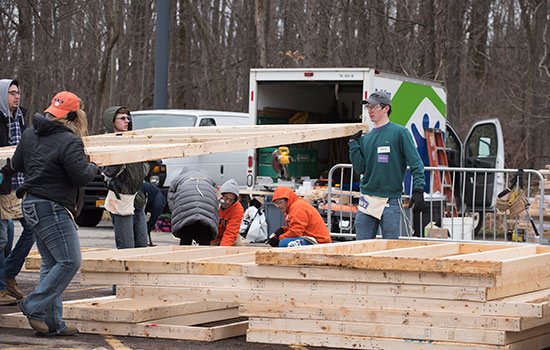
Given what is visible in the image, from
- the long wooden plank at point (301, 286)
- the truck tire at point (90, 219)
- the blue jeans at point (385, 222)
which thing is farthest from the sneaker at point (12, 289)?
the truck tire at point (90, 219)

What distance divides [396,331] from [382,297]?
0.26 m

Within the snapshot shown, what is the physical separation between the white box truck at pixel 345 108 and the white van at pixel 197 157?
105 cm

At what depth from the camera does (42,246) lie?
6.84 m

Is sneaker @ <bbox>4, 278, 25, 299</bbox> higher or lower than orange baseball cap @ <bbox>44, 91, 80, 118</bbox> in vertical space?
lower

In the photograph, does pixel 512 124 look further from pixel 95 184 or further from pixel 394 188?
pixel 394 188

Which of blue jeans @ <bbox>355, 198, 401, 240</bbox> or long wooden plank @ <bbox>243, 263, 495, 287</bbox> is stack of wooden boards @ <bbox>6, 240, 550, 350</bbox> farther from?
blue jeans @ <bbox>355, 198, 401, 240</bbox>

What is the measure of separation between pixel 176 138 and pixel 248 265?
7.41 ft

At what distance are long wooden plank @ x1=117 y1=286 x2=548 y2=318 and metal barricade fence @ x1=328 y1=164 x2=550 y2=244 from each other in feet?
10.9

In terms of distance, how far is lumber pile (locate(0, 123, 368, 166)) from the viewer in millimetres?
7133

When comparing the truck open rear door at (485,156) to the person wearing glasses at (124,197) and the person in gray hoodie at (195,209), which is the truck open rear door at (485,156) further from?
the person wearing glasses at (124,197)

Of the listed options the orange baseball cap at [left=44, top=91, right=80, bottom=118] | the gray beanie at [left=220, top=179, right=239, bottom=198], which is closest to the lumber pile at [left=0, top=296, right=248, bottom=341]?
the orange baseball cap at [left=44, top=91, right=80, bottom=118]

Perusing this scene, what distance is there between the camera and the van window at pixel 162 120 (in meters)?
16.4

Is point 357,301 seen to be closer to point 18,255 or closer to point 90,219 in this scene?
point 18,255

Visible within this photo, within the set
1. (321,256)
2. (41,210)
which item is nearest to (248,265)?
(321,256)
